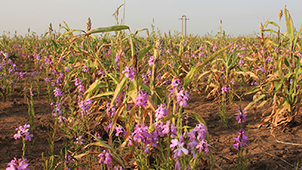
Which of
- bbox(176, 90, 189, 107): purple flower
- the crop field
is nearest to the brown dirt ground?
the crop field

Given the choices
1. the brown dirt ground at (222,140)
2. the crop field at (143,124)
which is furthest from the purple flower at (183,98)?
the brown dirt ground at (222,140)

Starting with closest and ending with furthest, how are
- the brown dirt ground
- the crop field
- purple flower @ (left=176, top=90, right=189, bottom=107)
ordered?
1. purple flower @ (left=176, top=90, right=189, bottom=107)
2. the crop field
3. the brown dirt ground

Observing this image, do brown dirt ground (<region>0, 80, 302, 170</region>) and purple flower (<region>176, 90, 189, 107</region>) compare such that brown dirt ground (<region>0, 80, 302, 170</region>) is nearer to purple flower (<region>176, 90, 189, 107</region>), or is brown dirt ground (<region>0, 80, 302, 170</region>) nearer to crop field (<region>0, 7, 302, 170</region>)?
crop field (<region>0, 7, 302, 170</region>)

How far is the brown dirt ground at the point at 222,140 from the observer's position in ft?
7.04

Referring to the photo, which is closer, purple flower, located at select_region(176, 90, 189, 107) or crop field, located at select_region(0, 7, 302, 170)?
purple flower, located at select_region(176, 90, 189, 107)

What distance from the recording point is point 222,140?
2.58 metres

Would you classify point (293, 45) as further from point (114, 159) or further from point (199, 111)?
point (114, 159)

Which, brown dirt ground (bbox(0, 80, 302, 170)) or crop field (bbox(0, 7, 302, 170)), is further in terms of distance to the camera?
brown dirt ground (bbox(0, 80, 302, 170))

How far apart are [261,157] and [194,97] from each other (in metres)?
2.07

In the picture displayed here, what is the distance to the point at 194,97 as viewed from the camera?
4.20 metres

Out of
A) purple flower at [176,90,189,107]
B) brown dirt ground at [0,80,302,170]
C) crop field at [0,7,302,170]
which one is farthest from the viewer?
brown dirt ground at [0,80,302,170]

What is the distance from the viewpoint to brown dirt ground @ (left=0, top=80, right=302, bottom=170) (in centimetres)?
215

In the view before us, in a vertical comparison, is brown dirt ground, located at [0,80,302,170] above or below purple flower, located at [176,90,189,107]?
below

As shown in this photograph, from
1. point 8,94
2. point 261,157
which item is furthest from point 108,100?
point 8,94
